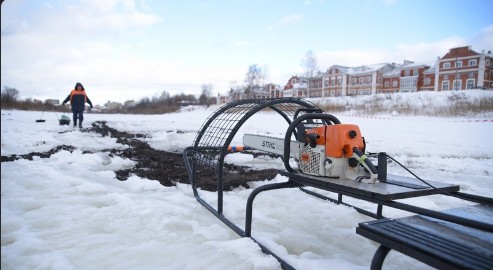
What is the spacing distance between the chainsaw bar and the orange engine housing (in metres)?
0.41

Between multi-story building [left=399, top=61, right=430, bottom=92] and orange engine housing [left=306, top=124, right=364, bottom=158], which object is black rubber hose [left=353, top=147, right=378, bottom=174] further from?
multi-story building [left=399, top=61, right=430, bottom=92]

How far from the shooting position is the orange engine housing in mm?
2324

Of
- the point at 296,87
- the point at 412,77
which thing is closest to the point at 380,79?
the point at 412,77

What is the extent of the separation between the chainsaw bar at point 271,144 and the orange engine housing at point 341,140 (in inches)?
16.0

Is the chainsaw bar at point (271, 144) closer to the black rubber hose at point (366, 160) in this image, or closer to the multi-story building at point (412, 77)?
the black rubber hose at point (366, 160)

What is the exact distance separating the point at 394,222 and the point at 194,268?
4.68 feet

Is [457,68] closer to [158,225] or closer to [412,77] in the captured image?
[412,77]

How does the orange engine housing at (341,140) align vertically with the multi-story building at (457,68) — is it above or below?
below

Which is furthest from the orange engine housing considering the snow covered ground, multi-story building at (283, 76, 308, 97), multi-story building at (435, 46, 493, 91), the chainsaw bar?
multi-story building at (283, 76, 308, 97)

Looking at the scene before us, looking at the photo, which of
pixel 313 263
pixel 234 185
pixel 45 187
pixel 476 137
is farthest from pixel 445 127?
pixel 45 187

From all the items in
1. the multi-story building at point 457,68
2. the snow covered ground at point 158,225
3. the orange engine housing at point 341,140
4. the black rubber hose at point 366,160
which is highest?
the multi-story building at point 457,68

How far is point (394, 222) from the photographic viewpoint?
5.62ft

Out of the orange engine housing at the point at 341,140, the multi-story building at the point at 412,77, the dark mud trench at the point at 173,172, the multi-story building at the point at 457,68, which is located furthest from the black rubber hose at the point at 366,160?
the multi-story building at the point at 412,77

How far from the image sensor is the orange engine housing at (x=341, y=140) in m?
2.32
